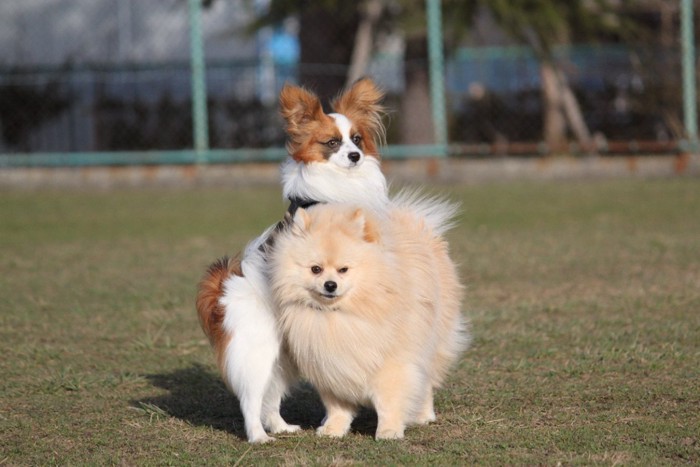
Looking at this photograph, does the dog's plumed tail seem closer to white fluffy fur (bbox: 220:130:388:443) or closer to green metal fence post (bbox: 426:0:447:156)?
white fluffy fur (bbox: 220:130:388:443)


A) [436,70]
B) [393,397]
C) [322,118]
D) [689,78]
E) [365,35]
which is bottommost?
[393,397]

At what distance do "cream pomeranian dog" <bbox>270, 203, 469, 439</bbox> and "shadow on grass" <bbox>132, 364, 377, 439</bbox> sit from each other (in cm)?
29

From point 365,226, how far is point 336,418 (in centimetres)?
75

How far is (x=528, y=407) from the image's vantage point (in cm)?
437

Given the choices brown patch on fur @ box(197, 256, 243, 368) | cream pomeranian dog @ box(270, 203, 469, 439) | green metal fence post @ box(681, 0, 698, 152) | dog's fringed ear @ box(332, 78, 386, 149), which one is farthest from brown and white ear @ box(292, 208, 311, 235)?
green metal fence post @ box(681, 0, 698, 152)

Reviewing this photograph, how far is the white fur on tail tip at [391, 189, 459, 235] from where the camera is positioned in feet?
14.9

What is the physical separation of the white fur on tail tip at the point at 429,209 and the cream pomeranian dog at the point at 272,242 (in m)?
0.09

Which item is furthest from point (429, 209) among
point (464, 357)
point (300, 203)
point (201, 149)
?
point (201, 149)

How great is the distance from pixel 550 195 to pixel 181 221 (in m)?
4.25

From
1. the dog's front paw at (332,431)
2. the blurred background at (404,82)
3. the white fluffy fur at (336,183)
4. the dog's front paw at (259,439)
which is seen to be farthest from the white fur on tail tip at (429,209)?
the blurred background at (404,82)

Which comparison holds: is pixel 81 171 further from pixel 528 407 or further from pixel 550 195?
pixel 528 407

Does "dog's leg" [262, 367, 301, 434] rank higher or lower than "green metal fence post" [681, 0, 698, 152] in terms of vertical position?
lower

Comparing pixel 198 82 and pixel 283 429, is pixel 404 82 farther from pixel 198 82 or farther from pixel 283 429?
pixel 283 429

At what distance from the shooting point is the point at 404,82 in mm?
14070
